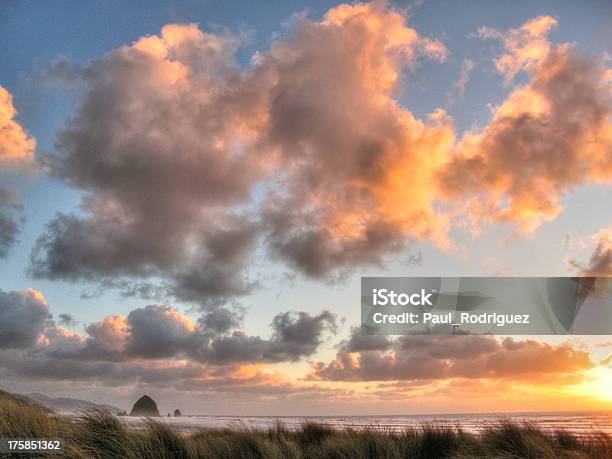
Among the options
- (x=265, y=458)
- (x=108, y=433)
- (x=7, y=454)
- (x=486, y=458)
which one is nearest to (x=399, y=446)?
(x=486, y=458)

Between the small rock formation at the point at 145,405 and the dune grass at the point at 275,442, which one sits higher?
the dune grass at the point at 275,442

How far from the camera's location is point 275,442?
1098 cm

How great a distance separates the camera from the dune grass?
9.62 m

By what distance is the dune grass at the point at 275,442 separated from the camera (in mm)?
9625

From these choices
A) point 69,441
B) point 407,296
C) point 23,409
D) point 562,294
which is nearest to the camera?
point 69,441

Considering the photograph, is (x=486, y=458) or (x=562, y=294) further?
(x=562, y=294)

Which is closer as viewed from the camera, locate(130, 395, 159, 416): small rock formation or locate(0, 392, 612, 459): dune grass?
locate(0, 392, 612, 459): dune grass

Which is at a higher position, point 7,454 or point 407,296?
point 407,296

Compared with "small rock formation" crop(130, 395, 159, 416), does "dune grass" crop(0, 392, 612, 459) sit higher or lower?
higher

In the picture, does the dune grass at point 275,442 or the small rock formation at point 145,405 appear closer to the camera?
the dune grass at point 275,442

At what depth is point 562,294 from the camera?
998 inches

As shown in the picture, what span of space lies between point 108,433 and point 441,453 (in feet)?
22.3

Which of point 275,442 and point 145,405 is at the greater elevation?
point 275,442

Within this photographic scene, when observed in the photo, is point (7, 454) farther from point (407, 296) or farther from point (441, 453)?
point (407, 296)
